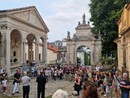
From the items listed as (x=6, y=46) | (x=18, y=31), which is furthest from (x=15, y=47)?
(x=6, y=46)

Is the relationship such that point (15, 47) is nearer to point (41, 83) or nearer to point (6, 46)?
point (6, 46)

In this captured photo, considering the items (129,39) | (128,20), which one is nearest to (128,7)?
(128,20)

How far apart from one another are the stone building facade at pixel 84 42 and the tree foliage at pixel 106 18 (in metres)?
4.32

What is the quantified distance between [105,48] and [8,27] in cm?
1826

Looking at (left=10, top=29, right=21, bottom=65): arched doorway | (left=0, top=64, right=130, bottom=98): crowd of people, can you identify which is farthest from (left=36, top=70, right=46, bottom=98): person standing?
(left=10, top=29, right=21, bottom=65): arched doorway

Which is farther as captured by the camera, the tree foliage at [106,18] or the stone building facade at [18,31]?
the tree foliage at [106,18]

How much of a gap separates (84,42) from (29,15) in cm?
1601

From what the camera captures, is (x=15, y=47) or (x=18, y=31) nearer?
(x=18, y=31)

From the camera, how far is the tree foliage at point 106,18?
38.6m

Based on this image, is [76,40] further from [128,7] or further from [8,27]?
[128,7]

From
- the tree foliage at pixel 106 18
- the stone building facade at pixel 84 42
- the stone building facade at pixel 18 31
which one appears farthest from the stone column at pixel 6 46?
the stone building facade at pixel 84 42

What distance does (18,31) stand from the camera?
3244cm

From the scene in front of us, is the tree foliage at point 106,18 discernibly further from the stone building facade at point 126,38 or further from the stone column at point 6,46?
the stone column at point 6,46

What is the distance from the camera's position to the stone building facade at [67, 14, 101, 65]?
48.4 m
